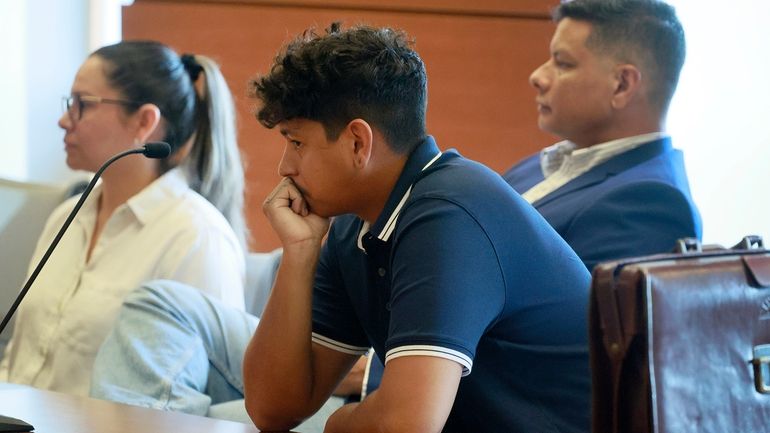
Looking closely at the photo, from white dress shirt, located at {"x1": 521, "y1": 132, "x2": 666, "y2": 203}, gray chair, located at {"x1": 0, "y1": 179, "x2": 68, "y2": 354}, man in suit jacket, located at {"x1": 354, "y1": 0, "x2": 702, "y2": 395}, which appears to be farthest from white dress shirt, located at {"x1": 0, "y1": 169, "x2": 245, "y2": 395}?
white dress shirt, located at {"x1": 521, "y1": 132, "x2": 666, "y2": 203}

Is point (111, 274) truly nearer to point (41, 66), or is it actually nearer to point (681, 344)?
point (41, 66)

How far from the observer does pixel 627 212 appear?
80.2 inches

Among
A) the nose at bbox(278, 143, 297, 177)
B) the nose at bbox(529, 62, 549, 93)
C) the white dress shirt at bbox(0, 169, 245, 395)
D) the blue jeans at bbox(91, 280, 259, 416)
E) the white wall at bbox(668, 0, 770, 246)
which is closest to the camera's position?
the nose at bbox(278, 143, 297, 177)

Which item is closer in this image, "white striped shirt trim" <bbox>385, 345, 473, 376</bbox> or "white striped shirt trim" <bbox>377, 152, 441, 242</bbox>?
"white striped shirt trim" <bbox>385, 345, 473, 376</bbox>

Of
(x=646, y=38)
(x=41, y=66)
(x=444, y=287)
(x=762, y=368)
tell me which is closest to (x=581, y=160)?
(x=646, y=38)

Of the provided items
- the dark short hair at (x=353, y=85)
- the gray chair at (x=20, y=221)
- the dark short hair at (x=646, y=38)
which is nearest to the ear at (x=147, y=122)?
the gray chair at (x=20, y=221)

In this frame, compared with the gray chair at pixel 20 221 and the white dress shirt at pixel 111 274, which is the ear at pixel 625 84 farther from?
the gray chair at pixel 20 221

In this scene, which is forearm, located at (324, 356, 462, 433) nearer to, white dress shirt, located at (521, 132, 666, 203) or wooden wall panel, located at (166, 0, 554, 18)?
white dress shirt, located at (521, 132, 666, 203)

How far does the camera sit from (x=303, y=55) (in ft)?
4.90

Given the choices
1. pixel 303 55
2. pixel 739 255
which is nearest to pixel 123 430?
pixel 303 55

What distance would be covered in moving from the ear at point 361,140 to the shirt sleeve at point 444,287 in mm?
171

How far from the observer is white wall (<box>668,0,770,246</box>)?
2746 mm

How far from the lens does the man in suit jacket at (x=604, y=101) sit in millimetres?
2248

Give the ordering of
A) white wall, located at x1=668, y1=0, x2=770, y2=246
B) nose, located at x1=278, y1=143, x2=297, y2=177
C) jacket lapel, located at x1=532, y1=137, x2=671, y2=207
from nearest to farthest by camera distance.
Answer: nose, located at x1=278, y1=143, x2=297, y2=177 < jacket lapel, located at x1=532, y1=137, x2=671, y2=207 < white wall, located at x1=668, y1=0, x2=770, y2=246
